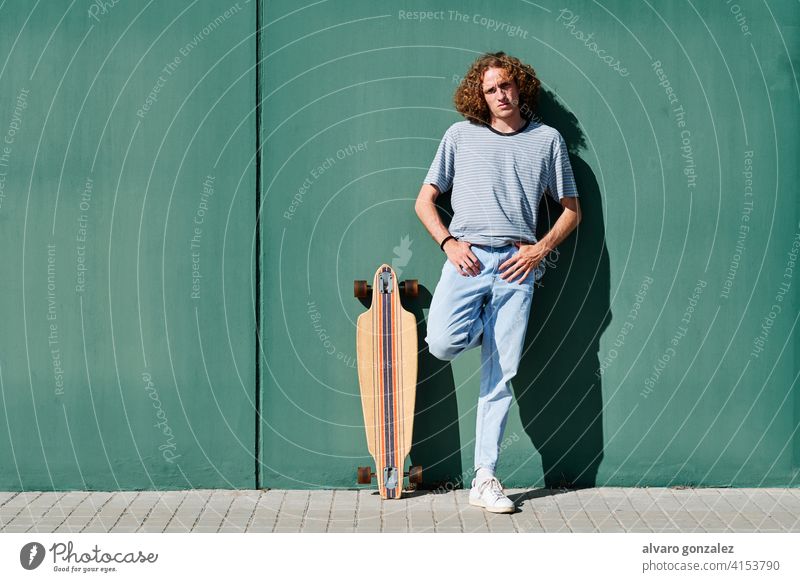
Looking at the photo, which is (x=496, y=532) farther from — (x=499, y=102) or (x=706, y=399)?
(x=499, y=102)

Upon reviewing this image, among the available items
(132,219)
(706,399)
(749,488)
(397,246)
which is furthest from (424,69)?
(749,488)

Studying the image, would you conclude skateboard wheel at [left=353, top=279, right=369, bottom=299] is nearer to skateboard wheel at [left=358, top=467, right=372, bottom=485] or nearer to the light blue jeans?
the light blue jeans

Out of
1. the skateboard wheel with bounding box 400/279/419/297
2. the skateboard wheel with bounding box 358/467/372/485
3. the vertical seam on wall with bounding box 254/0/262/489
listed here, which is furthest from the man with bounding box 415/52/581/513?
the vertical seam on wall with bounding box 254/0/262/489

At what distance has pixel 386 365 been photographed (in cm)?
578

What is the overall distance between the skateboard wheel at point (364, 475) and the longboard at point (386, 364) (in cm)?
1

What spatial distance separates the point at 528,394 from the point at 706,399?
95 centimetres

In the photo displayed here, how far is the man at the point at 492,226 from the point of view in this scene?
561 cm

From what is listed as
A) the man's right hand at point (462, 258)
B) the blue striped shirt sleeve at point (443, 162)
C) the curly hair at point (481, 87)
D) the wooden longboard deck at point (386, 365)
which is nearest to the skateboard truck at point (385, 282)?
the wooden longboard deck at point (386, 365)

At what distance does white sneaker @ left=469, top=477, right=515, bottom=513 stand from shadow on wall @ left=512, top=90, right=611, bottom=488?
52 cm

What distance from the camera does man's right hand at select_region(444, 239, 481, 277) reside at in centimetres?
557

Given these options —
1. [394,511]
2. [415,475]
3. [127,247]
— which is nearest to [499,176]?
[415,475]

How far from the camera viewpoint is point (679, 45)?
5879 millimetres

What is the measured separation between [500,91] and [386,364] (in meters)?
1.51

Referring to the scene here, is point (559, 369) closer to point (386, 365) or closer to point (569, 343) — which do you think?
point (569, 343)
